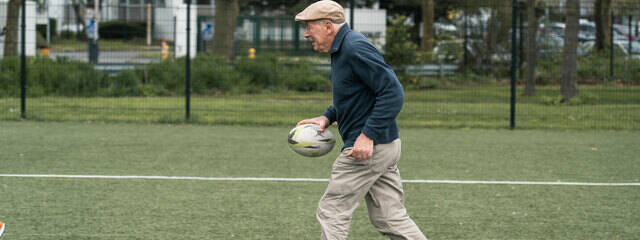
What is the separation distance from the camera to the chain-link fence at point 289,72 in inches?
563

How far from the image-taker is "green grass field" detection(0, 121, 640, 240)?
6.09m

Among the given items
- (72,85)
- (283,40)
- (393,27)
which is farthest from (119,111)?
(393,27)

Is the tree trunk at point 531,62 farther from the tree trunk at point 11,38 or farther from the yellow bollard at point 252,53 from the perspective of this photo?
the tree trunk at point 11,38

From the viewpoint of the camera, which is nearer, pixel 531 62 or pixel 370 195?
pixel 370 195

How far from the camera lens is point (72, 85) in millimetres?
16109

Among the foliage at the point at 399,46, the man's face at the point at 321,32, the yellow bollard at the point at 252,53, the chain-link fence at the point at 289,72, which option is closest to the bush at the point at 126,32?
the chain-link fence at the point at 289,72

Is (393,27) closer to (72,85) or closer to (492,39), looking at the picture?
(492,39)

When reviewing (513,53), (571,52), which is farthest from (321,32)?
(571,52)

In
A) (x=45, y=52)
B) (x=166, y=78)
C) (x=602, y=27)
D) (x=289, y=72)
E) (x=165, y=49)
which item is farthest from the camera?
(x=602, y=27)

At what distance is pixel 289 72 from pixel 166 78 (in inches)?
120

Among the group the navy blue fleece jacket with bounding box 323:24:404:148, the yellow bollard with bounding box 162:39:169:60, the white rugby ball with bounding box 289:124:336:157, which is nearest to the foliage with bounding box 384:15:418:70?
the yellow bollard with bounding box 162:39:169:60

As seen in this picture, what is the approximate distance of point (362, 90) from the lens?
4.21 metres

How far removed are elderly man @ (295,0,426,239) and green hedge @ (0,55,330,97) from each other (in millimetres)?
10372

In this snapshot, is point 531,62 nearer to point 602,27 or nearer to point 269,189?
point 602,27
